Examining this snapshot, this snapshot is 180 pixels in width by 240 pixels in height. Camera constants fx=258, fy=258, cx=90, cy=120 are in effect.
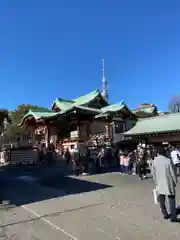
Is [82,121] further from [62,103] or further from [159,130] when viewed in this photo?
[159,130]

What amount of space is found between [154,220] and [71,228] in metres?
1.94

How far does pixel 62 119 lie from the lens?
3097 cm

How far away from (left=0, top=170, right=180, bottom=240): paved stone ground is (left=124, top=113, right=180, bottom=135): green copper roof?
14484 mm

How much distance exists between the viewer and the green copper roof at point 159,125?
2306 centimetres

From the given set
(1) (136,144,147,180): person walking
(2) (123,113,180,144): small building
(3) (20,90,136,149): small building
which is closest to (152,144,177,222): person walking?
(1) (136,144,147,180): person walking

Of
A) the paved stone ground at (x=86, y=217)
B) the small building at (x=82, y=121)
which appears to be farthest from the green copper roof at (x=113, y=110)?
the paved stone ground at (x=86, y=217)

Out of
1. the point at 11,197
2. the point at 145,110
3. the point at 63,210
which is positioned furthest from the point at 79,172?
the point at 145,110

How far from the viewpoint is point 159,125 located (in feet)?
81.4

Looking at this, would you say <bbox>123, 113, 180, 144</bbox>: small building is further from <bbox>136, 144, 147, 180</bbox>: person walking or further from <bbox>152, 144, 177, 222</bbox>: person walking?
<bbox>152, 144, 177, 222</bbox>: person walking

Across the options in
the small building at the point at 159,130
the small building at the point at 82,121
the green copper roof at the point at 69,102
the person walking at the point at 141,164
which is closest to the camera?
the person walking at the point at 141,164

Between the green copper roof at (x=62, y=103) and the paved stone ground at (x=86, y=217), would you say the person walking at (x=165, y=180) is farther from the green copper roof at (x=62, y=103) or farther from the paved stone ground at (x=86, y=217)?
the green copper roof at (x=62, y=103)

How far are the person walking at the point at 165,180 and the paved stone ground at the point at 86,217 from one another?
0.35 meters

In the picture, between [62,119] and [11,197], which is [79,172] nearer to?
[11,197]

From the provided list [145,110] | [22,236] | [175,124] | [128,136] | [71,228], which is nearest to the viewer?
[22,236]
